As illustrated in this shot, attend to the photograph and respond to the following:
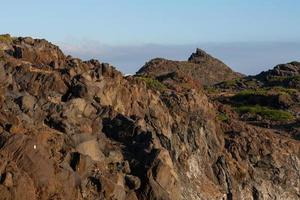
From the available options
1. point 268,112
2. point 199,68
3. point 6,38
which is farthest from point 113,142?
point 199,68

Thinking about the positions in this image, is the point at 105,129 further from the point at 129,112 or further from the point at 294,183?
the point at 294,183

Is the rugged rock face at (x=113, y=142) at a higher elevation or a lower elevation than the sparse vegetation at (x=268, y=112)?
higher

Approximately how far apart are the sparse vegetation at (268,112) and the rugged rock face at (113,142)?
56.6ft

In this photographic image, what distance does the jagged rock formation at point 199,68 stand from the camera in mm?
105625

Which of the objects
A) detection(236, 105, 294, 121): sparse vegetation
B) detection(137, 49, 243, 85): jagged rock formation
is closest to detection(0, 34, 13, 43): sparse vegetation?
detection(236, 105, 294, 121): sparse vegetation

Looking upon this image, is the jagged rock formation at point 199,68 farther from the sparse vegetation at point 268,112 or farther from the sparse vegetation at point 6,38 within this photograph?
the sparse vegetation at point 6,38

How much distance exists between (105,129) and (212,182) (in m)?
7.73

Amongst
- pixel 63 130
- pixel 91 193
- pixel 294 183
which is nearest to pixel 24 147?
pixel 91 193

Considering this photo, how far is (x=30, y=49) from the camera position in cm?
4338

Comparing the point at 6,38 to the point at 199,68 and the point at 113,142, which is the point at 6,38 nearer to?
the point at 113,142

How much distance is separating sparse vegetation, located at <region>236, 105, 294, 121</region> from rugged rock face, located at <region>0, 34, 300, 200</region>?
17243 mm

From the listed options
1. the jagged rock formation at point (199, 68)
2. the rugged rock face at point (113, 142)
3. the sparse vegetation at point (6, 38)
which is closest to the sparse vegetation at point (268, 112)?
the rugged rock face at point (113, 142)

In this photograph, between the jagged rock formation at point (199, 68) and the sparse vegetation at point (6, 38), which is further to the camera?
the jagged rock formation at point (199, 68)

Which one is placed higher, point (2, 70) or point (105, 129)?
point (2, 70)
